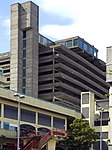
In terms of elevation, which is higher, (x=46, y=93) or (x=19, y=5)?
(x=19, y=5)

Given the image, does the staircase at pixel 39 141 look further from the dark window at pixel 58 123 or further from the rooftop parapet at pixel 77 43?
the rooftop parapet at pixel 77 43

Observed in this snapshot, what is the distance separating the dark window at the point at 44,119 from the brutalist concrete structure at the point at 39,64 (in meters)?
50.3

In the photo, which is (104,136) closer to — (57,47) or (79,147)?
(79,147)

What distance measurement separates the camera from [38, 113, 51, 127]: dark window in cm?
7138

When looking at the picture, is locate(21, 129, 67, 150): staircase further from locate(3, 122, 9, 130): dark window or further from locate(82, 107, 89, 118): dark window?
locate(82, 107, 89, 118): dark window

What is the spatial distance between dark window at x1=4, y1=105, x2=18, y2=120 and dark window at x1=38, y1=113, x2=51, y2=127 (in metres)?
7.20

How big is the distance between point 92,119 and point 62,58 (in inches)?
1965

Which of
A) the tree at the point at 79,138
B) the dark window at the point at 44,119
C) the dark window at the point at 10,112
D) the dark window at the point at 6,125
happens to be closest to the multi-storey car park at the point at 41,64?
the dark window at the point at 44,119

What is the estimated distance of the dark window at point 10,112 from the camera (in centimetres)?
6303

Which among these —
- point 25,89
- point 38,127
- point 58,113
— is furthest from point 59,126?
point 25,89

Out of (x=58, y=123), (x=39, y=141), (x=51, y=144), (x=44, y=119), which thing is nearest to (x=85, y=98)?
(x=58, y=123)

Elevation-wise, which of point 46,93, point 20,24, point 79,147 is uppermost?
point 20,24

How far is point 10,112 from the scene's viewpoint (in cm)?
6400

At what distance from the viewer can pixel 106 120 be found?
8212cm
